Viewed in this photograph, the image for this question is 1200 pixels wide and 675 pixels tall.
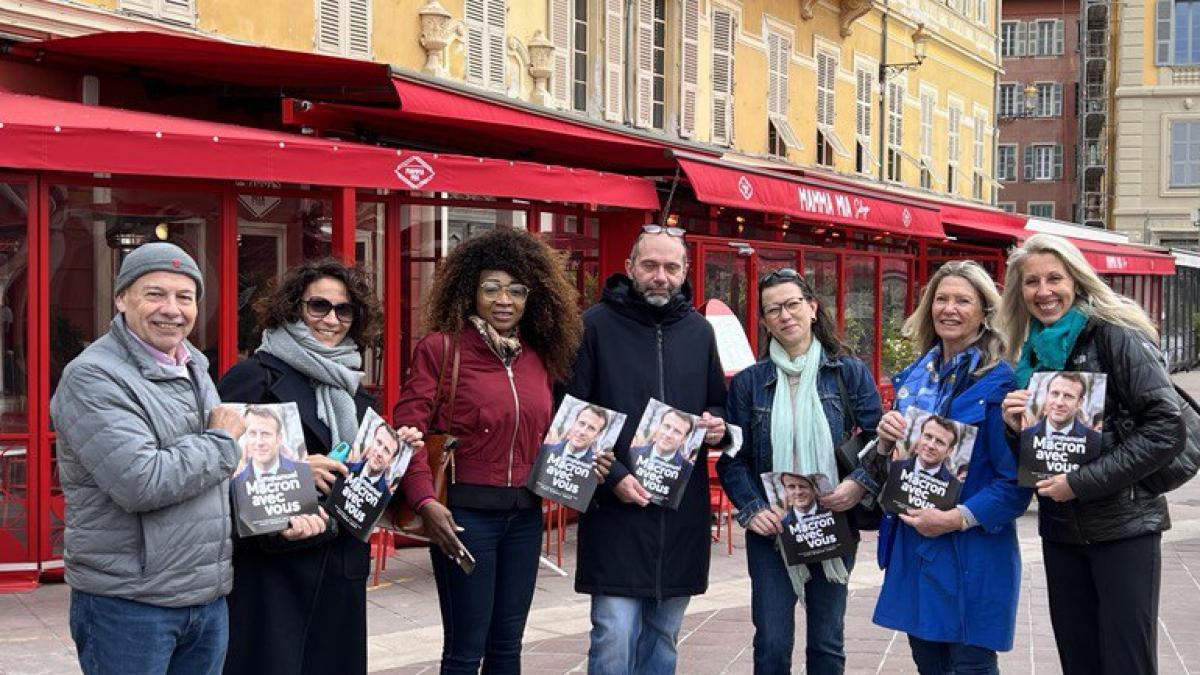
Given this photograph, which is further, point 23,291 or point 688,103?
point 688,103

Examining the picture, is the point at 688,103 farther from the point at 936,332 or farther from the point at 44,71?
the point at 936,332

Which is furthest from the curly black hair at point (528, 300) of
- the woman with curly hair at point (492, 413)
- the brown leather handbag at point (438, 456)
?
the brown leather handbag at point (438, 456)

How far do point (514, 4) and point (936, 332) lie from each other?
12090 millimetres

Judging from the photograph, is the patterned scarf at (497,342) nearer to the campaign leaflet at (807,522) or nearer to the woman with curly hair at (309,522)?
the woman with curly hair at (309,522)

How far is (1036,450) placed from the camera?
4.68 metres

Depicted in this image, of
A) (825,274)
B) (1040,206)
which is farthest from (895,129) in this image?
(1040,206)

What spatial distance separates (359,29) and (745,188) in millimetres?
5106

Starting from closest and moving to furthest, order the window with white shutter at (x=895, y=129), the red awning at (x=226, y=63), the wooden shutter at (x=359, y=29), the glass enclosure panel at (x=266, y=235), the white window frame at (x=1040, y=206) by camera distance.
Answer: the glass enclosure panel at (x=266, y=235) → the red awning at (x=226, y=63) → the wooden shutter at (x=359, y=29) → the window with white shutter at (x=895, y=129) → the white window frame at (x=1040, y=206)

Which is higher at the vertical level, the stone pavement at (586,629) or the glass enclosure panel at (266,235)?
the glass enclosure panel at (266,235)

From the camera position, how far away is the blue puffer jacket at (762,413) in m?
5.17

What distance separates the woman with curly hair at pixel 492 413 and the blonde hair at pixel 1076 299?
1399mm

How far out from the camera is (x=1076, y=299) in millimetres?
4875

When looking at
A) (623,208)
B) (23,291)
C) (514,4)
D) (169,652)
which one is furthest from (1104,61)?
(169,652)

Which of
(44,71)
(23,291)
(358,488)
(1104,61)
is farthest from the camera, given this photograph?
(1104,61)
